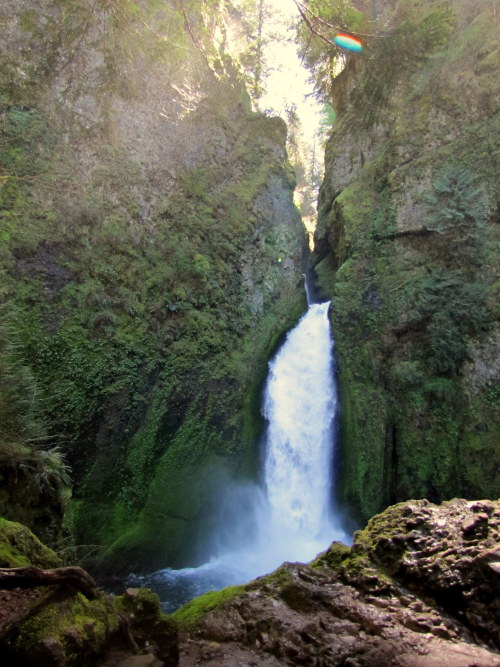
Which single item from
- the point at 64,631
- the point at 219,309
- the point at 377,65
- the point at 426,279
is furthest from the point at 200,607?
the point at 377,65

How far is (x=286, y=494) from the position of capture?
11047mm

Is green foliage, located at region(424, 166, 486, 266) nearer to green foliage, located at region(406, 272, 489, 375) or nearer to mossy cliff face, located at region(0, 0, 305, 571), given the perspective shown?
green foliage, located at region(406, 272, 489, 375)

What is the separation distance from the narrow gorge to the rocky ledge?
531 millimetres

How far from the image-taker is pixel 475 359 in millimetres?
10453

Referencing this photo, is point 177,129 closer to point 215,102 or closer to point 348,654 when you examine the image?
point 215,102

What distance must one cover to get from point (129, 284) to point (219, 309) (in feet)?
9.76

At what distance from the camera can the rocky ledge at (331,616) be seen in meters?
2.73

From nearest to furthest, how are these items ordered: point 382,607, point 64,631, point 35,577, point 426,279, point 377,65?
point 64,631
point 35,577
point 382,607
point 377,65
point 426,279

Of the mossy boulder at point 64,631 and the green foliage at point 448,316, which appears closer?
the mossy boulder at point 64,631

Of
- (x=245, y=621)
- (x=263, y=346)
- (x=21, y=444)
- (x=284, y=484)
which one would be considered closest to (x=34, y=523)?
(x=21, y=444)

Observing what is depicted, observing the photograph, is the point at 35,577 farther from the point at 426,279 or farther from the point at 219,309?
the point at 426,279

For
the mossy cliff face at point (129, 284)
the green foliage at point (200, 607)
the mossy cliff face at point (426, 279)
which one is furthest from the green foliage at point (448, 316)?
the green foliage at point (200, 607)

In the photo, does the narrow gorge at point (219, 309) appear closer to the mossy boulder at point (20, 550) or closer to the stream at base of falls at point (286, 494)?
the stream at base of falls at point (286, 494)

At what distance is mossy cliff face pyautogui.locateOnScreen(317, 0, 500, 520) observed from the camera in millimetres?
10422
